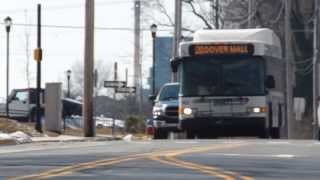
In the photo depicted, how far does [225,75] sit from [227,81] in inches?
8.8

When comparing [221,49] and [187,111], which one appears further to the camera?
[187,111]

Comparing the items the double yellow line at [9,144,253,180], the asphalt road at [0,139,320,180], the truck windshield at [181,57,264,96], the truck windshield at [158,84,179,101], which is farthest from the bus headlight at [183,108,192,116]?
the double yellow line at [9,144,253,180]

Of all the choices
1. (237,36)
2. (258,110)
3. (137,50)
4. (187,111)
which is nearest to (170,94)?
(187,111)

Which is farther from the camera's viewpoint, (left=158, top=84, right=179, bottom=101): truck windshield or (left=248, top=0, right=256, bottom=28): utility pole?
(left=248, top=0, right=256, bottom=28): utility pole

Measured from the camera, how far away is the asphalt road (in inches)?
634

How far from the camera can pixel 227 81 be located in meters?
30.3

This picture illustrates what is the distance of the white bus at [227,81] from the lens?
30.1m

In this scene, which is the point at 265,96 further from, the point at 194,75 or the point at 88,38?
the point at 88,38

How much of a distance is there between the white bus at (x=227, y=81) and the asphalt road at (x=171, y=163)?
6.32m

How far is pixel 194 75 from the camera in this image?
30297mm

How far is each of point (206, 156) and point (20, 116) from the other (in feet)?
A: 104

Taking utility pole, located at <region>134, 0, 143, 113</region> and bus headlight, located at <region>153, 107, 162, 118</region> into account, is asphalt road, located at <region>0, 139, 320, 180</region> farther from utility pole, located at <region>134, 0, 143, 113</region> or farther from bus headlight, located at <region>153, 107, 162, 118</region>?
utility pole, located at <region>134, 0, 143, 113</region>

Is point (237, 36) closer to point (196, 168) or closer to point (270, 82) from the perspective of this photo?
point (270, 82)

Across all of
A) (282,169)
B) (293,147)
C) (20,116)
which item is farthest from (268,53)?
(20,116)
